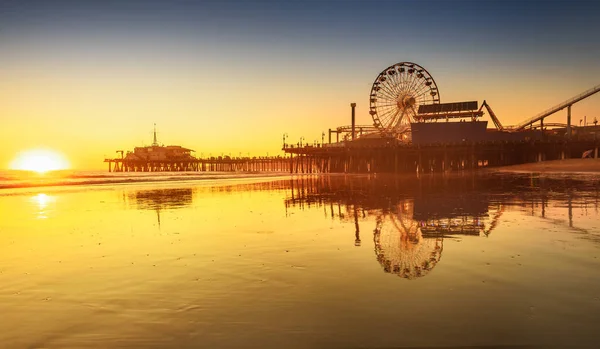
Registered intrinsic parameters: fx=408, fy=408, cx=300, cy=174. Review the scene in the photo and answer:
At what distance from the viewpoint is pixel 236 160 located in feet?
459

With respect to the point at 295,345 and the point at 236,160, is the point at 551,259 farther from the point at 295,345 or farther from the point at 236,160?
the point at 236,160

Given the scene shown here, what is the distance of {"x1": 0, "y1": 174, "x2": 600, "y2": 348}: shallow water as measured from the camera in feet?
18.0

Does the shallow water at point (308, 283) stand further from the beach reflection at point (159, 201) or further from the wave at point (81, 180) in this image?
the wave at point (81, 180)

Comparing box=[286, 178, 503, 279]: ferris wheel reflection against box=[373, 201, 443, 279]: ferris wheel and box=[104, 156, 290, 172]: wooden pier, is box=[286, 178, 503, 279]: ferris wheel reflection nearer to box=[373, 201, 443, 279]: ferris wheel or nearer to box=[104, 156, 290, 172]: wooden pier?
box=[373, 201, 443, 279]: ferris wheel

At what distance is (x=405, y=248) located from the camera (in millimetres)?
10727

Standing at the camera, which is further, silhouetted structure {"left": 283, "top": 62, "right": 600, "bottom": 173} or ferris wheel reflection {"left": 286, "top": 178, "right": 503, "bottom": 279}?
silhouetted structure {"left": 283, "top": 62, "right": 600, "bottom": 173}

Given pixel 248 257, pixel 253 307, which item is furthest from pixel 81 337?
pixel 248 257

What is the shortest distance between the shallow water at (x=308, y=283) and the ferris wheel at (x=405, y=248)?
0.05 m

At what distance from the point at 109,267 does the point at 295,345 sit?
6146 millimetres

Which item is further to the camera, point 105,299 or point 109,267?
point 109,267

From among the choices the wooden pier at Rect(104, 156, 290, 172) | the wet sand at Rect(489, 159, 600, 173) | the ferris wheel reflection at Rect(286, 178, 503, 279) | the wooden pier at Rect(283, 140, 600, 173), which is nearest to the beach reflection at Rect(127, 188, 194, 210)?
the ferris wheel reflection at Rect(286, 178, 503, 279)

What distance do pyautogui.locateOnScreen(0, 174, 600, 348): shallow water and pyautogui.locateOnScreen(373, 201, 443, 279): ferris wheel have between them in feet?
0.15

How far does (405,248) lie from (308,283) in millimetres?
3928

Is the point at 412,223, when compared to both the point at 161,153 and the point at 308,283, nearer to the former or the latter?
the point at 308,283
